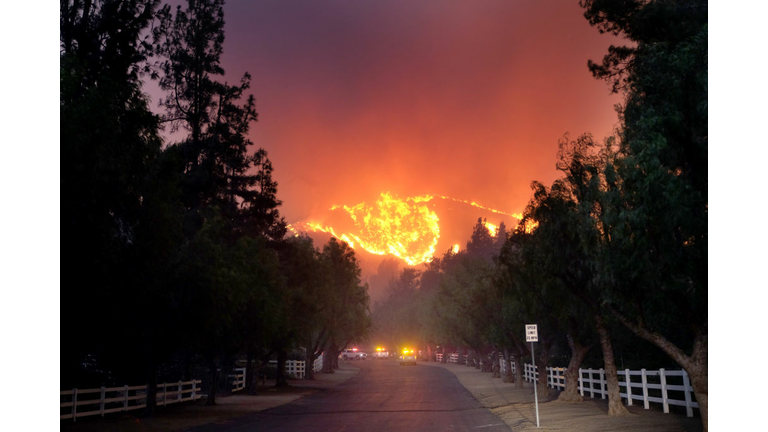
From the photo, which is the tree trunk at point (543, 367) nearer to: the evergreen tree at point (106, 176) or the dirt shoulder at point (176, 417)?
the dirt shoulder at point (176, 417)

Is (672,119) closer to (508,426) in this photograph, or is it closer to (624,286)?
(624,286)

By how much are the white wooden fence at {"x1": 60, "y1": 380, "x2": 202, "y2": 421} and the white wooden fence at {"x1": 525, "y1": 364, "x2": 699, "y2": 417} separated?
1356 cm

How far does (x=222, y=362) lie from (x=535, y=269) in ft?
78.0

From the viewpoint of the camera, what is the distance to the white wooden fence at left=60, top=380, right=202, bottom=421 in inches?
742

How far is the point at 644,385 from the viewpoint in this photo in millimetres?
21828

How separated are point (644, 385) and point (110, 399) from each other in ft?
58.7

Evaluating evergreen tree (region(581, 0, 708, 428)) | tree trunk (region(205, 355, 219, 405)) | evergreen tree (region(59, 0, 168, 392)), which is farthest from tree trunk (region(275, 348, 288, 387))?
evergreen tree (region(581, 0, 708, 428))

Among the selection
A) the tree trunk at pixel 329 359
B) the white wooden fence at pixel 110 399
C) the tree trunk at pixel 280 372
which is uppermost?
the white wooden fence at pixel 110 399

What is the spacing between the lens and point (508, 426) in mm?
19359

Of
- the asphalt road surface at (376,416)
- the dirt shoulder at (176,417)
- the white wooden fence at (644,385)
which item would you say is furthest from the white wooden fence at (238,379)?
the white wooden fence at (644,385)

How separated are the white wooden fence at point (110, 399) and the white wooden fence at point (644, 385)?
44.5 feet

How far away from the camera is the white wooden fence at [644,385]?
743 inches

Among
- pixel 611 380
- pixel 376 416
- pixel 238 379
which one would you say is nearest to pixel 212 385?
pixel 376 416
